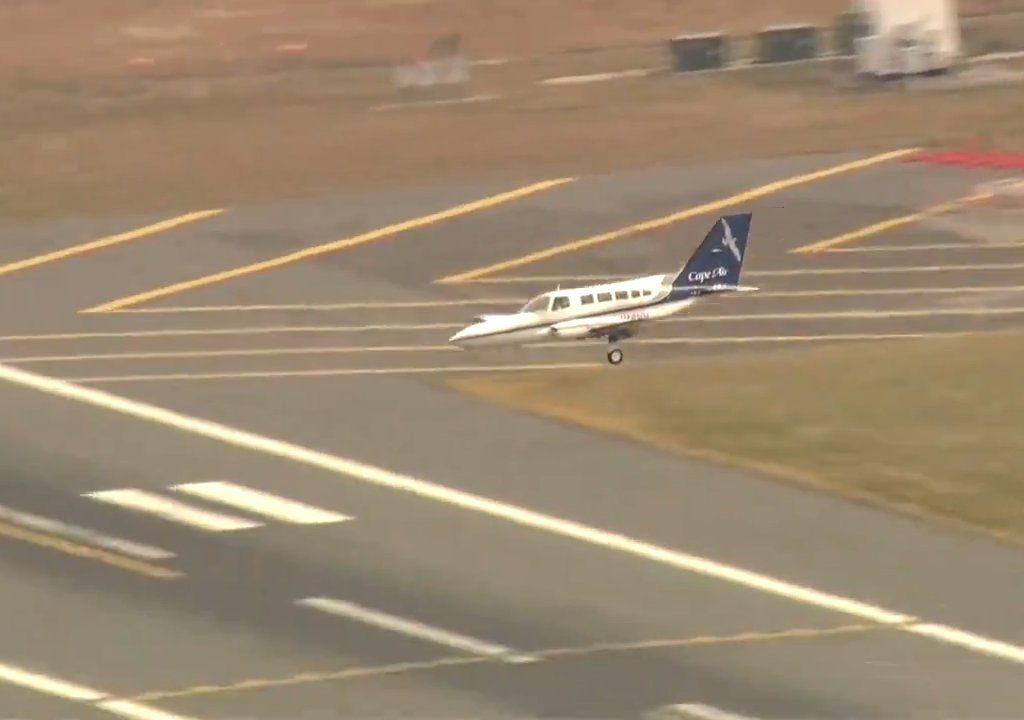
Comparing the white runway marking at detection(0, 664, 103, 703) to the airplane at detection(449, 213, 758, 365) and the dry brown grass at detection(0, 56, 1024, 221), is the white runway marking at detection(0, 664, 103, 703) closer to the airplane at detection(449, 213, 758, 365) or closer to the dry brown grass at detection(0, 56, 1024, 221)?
the airplane at detection(449, 213, 758, 365)

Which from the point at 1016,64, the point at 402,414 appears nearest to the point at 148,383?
the point at 402,414

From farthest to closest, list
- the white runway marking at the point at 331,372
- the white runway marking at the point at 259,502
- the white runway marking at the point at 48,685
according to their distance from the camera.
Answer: the white runway marking at the point at 331,372 → the white runway marking at the point at 259,502 → the white runway marking at the point at 48,685

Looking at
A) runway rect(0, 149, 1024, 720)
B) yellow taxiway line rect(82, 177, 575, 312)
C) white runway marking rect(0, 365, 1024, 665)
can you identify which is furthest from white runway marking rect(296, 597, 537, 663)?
yellow taxiway line rect(82, 177, 575, 312)

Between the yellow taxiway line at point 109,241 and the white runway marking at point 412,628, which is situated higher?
the yellow taxiway line at point 109,241

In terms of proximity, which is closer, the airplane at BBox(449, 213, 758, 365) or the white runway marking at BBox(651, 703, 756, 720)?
the white runway marking at BBox(651, 703, 756, 720)

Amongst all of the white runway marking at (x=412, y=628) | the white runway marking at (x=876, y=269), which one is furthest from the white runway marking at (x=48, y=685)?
the white runway marking at (x=876, y=269)

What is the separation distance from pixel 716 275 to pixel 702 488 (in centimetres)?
842

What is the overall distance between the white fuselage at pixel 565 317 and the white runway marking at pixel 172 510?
363 inches

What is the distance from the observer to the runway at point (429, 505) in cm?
2992

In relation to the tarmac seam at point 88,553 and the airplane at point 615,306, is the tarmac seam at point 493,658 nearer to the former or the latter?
the tarmac seam at point 88,553

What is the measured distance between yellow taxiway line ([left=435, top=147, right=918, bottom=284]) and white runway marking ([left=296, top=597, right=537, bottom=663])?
17870 millimetres

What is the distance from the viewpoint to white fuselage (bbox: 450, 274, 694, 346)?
43.6 meters

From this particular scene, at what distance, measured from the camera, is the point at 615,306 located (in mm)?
43844

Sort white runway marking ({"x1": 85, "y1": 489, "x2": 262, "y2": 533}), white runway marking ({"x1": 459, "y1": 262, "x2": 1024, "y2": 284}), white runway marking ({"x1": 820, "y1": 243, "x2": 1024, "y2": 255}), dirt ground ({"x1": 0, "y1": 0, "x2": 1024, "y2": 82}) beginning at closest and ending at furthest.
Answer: white runway marking ({"x1": 85, "y1": 489, "x2": 262, "y2": 533}) < white runway marking ({"x1": 459, "y1": 262, "x2": 1024, "y2": 284}) < white runway marking ({"x1": 820, "y1": 243, "x2": 1024, "y2": 255}) < dirt ground ({"x1": 0, "y1": 0, "x2": 1024, "y2": 82})
